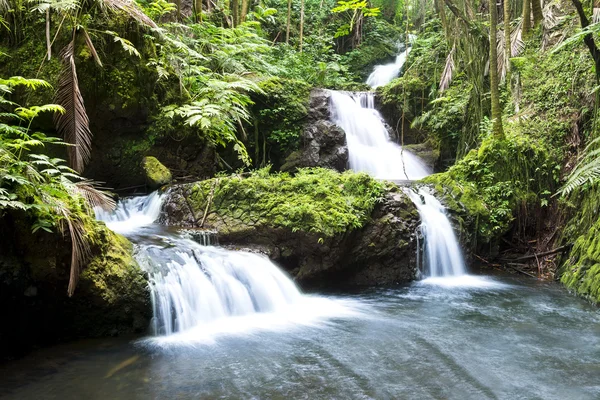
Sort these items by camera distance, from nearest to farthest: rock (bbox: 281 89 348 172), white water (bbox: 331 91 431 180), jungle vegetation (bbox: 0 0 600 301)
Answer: jungle vegetation (bbox: 0 0 600 301), rock (bbox: 281 89 348 172), white water (bbox: 331 91 431 180)

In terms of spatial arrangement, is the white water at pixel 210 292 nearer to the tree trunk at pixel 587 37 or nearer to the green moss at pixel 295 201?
the green moss at pixel 295 201

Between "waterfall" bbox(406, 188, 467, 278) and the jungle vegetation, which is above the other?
the jungle vegetation

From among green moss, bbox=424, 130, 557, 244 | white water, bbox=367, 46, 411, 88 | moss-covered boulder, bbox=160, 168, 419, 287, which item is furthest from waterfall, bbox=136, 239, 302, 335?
white water, bbox=367, 46, 411, 88

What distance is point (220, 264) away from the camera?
6.81 m

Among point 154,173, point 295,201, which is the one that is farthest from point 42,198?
point 154,173

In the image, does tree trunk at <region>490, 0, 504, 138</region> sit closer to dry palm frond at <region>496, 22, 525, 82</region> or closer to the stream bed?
dry palm frond at <region>496, 22, 525, 82</region>

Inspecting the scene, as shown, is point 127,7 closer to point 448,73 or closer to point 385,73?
point 448,73

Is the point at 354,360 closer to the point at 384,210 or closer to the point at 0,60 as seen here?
the point at 384,210

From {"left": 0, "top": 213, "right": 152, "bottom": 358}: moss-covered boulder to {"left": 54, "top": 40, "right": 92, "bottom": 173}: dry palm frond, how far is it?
2.01 metres

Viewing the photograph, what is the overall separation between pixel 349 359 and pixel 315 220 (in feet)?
10.4

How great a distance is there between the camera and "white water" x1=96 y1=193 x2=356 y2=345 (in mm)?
5891

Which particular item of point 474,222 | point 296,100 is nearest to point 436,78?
point 296,100

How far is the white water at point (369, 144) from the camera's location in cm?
1315

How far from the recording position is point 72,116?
7.47 metres
